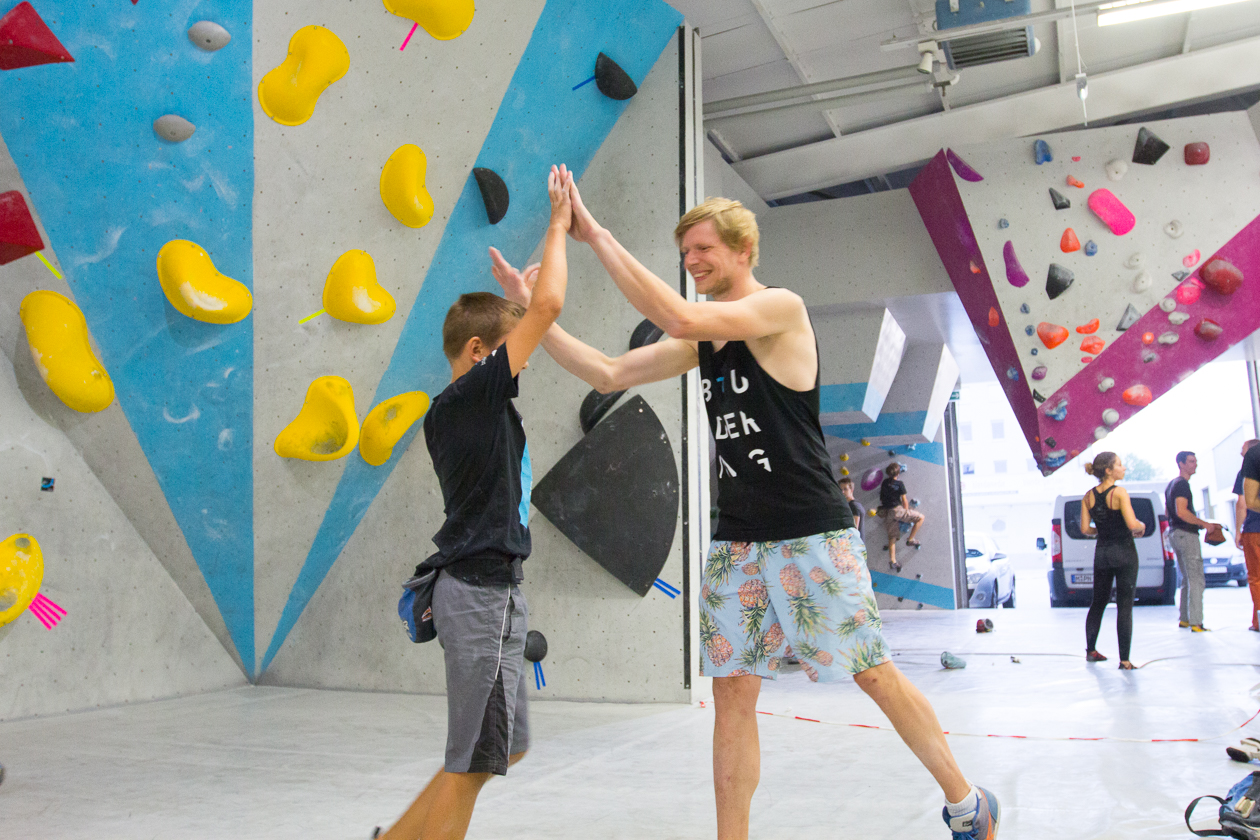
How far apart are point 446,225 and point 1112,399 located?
530 cm

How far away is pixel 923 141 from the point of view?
665cm

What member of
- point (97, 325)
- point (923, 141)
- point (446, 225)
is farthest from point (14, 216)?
point (923, 141)

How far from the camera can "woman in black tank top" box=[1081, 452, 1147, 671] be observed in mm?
4523

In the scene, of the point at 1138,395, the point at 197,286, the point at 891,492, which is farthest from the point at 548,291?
the point at 891,492

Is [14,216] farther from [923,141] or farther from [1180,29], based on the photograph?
[1180,29]

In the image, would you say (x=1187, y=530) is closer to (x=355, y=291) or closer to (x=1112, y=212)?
(x=1112, y=212)

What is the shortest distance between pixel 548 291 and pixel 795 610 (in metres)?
0.75

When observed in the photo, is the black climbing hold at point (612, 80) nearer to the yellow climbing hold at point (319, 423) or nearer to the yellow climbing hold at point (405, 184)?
the yellow climbing hold at point (405, 184)

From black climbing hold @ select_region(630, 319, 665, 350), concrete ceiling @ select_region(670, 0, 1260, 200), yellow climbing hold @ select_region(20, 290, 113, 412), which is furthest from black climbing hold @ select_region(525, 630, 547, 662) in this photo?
concrete ceiling @ select_region(670, 0, 1260, 200)

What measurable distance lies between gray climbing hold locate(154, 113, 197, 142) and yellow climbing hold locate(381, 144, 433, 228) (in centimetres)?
73

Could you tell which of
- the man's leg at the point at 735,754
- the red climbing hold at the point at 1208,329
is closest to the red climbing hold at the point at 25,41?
the man's leg at the point at 735,754

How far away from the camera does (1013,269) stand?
6543mm

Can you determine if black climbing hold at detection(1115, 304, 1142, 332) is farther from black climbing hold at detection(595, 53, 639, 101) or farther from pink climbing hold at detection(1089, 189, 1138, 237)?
black climbing hold at detection(595, 53, 639, 101)

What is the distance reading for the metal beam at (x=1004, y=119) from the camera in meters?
5.89
